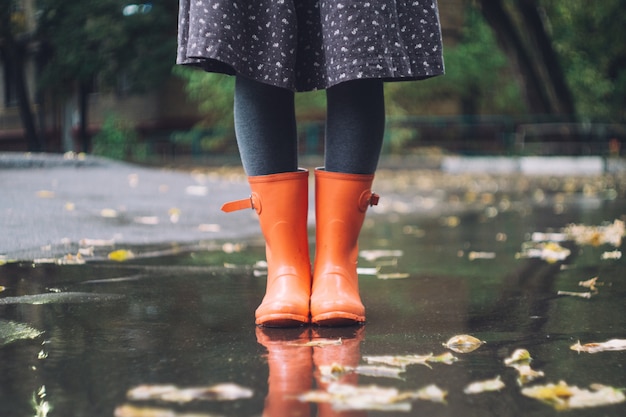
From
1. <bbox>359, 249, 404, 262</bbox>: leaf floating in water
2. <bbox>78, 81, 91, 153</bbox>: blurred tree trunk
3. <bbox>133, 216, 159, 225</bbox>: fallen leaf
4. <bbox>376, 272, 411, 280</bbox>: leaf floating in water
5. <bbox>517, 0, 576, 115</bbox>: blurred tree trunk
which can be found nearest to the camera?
<bbox>376, 272, 411, 280</bbox>: leaf floating in water

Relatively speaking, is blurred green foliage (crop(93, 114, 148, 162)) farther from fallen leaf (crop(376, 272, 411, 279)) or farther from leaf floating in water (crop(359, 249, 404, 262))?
fallen leaf (crop(376, 272, 411, 279))

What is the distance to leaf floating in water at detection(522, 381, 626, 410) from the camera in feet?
5.39

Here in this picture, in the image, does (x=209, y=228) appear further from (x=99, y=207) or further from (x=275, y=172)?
(x=275, y=172)

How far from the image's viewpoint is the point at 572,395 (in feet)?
5.54

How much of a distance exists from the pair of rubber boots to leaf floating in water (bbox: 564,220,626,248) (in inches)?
96.6

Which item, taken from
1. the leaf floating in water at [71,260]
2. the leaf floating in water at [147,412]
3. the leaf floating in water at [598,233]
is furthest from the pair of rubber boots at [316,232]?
the leaf floating in water at [598,233]

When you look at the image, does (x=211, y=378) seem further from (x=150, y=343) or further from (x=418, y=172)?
(x=418, y=172)

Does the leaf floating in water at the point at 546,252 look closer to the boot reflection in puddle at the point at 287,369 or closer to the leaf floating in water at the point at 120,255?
the leaf floating in water at the point at 120,255

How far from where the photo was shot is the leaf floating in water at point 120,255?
12.5 ft

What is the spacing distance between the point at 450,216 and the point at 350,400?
520cm

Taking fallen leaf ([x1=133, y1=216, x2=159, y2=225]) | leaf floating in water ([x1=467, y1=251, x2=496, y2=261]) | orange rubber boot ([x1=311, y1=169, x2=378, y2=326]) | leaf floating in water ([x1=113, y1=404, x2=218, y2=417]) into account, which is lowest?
leaf floating in water ([x1=467, y1=251, x2=496, y2=261])

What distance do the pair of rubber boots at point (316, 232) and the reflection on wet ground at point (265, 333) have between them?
0.14 m

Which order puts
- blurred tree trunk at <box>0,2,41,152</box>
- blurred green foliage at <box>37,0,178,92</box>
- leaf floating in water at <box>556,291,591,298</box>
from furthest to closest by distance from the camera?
1. blurred green foliage at <box>37,0,178,92</box>
2. blurred tree trunk at <box>0,2,41,152</box>
3. leaf floating in water at <box>556,291,591,298</box>

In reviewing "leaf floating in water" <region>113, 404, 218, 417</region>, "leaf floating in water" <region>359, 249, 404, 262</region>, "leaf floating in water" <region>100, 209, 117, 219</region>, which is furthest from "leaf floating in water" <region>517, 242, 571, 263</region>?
"leaf floating in water" <region>113, 404, 218, 417</region>
